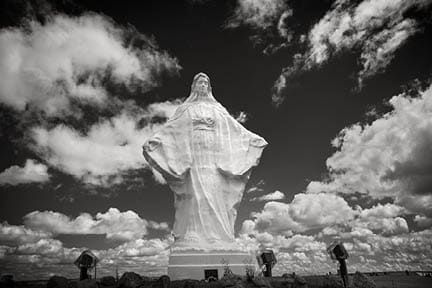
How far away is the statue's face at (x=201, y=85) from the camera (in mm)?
21578

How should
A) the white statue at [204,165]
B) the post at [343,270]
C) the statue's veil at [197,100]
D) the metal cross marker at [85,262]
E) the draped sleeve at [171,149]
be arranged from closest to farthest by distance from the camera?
the metal cross marker at [85,262] < the post at [343,270] < the white statue at [204,165] < the draped sleeve at [171,149] < the statue's veil at [197,100]

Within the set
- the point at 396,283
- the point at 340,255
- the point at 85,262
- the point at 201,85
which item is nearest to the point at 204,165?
the point at 201,85

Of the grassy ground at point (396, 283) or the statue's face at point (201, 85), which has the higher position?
the statue's face at point (201, 85)

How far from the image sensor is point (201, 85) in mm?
21594

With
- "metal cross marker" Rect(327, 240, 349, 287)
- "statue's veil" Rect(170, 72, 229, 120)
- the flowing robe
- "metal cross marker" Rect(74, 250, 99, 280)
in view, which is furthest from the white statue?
"metal cross marker" Rect(327, 240, 349, 287)

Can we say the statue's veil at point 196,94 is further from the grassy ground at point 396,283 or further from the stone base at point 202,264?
the grassy ground at point 396,283

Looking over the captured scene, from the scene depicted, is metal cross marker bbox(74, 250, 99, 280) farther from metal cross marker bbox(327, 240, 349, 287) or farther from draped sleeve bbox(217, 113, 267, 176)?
metal cross marker bbox(327, 240, 349, 287)

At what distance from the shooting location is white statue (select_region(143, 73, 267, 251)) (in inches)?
702

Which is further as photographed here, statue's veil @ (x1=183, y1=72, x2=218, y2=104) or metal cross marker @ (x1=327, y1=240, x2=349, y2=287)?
statue's veil @ (x1=183, y1=72, x2=218, y2=104)

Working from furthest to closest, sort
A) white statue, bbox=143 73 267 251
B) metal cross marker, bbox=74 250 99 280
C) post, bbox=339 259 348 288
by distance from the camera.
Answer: white statue, bbox=143 73 267 251 → post, bbox=339 259 348 288 → metal cross marker, bbox=74 250 99 280

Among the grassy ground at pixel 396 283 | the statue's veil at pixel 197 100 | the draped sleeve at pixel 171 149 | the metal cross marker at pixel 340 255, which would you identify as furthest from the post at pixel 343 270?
the statue's veil at pixel 197 100

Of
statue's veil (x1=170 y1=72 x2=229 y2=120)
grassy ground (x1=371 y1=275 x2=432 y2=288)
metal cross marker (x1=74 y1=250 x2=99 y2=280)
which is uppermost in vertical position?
statue's veil (x1=170 y1=72 x2=229 y2=120)

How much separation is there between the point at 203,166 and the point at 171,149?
7.01 feet

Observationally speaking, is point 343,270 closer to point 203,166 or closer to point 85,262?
point 203,166
